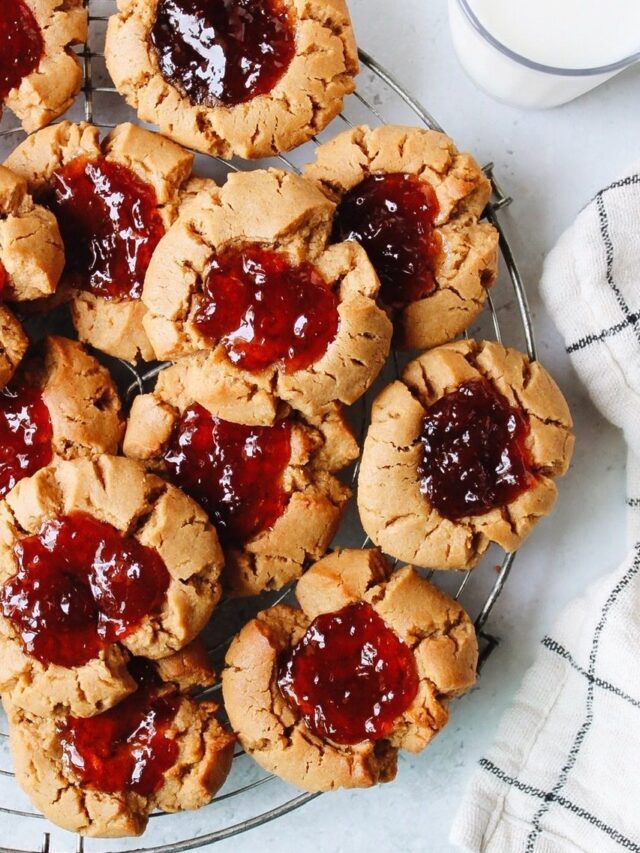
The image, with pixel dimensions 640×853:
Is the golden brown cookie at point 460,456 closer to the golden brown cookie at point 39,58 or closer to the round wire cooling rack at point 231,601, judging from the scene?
the round wire cooling rack at point 231,601

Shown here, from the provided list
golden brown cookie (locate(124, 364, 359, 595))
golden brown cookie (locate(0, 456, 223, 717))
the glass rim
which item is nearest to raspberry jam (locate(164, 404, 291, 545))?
golden brown cookie (locate(124, 364, 359, 595))

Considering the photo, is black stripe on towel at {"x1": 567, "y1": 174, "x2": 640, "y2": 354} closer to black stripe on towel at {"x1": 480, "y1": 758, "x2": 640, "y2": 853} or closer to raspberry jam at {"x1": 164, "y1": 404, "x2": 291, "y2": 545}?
raspberry jam at {"x1": 164, "y1": 404, "x2": 291, "y2": 545}

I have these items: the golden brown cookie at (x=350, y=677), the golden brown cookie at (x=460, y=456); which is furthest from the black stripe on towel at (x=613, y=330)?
the golden brown cookie at (x=350, y=677)

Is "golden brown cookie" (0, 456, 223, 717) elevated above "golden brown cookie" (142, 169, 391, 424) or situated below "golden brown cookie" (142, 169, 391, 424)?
below

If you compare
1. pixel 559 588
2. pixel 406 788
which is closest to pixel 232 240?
pixel 559 588

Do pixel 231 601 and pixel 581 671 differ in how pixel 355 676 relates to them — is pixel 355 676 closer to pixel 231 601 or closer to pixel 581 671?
pixel 231 601

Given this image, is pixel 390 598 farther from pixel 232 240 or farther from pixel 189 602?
pixel 232 240
